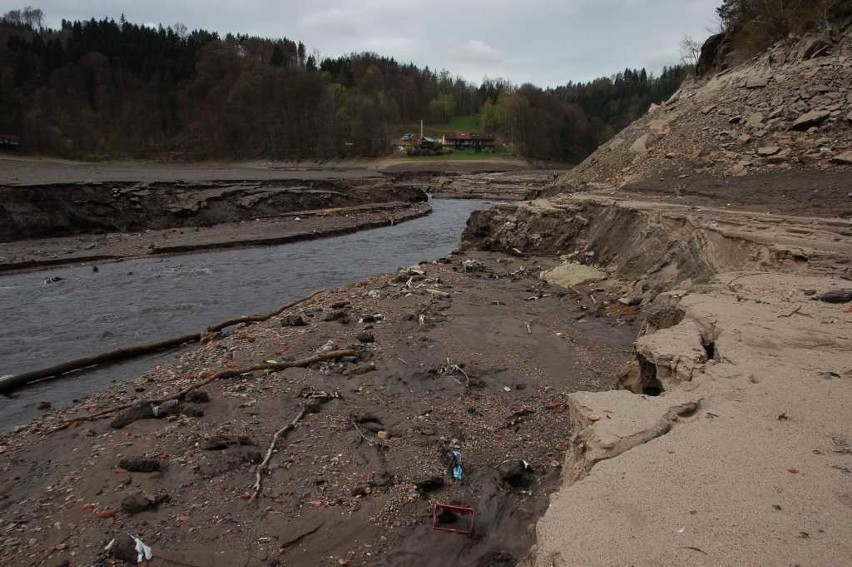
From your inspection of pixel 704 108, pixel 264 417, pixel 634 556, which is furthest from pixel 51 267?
pixel 704 108

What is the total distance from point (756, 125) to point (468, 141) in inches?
2610

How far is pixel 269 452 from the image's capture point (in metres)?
5.98

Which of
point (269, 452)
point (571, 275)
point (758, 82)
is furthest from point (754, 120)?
point (269, 452)

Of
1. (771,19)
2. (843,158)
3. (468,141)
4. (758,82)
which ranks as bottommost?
(843,158)

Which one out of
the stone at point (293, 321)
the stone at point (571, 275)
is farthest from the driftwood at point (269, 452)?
the stone at point (571, 275)

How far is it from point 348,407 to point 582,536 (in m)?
4.63

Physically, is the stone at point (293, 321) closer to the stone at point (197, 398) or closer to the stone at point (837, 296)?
the stone at point (197, 398)

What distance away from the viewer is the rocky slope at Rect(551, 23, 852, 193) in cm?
1620

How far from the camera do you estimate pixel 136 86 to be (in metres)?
93.2

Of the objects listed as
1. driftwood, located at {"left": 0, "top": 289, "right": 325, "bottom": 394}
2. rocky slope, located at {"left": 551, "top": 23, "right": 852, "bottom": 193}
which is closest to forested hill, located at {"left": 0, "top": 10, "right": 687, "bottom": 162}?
rocky slope, located at {"left": 551, "top": 23, "right": 852, "bottom": 193}

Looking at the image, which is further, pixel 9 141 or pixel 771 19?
pixel 9 141

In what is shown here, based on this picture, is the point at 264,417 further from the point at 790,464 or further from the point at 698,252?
the point at 698,252

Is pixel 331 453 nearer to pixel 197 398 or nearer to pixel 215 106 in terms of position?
pixel 197 398

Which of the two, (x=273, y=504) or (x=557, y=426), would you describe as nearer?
(x=273, y=504)
